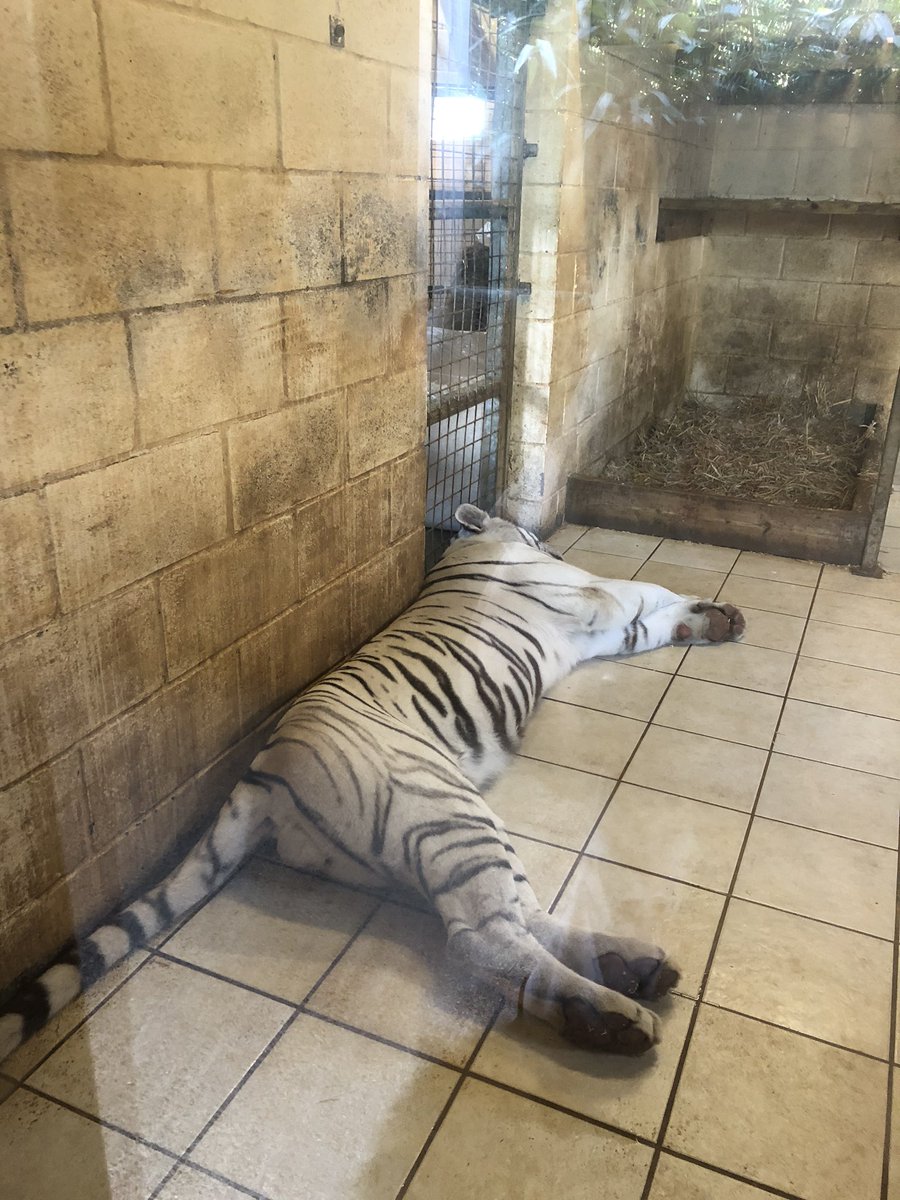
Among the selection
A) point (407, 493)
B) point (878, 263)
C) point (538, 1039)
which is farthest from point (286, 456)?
point (878, 263)

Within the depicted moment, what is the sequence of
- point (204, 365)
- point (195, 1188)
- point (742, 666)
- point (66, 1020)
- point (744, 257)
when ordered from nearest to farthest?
point (195, 1188), point (66, 1020), point (204, 365), point (742, 666), point (744, 257)

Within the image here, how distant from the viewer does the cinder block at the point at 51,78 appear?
131 centimetres

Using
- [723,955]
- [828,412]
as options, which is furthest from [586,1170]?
[828,412]

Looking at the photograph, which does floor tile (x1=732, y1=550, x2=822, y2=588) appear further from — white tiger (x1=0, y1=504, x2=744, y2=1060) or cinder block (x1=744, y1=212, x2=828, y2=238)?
cinder block (x1=744, y1=212, x2=828, y2=238)

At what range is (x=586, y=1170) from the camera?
1.34 m

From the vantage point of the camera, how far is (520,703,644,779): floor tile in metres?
2.31

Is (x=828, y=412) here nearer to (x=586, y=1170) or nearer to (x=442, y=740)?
(x=442, y=740)

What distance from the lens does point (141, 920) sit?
1715 mm

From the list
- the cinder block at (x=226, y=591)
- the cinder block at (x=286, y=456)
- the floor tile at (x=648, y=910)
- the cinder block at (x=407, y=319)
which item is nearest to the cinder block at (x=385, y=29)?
the cinder block at (x=407, y=319)

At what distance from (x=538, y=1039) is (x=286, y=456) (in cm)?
129

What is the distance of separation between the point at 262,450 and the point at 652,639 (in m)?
1.42

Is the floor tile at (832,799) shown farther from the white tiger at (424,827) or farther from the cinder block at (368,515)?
the cinder block at (368,515)

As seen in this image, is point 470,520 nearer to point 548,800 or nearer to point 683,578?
point 683,578

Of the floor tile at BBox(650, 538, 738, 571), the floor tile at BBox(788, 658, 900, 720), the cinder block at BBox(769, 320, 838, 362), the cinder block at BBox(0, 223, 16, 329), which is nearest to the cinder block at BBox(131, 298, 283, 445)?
the cinder block at BBox(0, 223, 16, 329)
